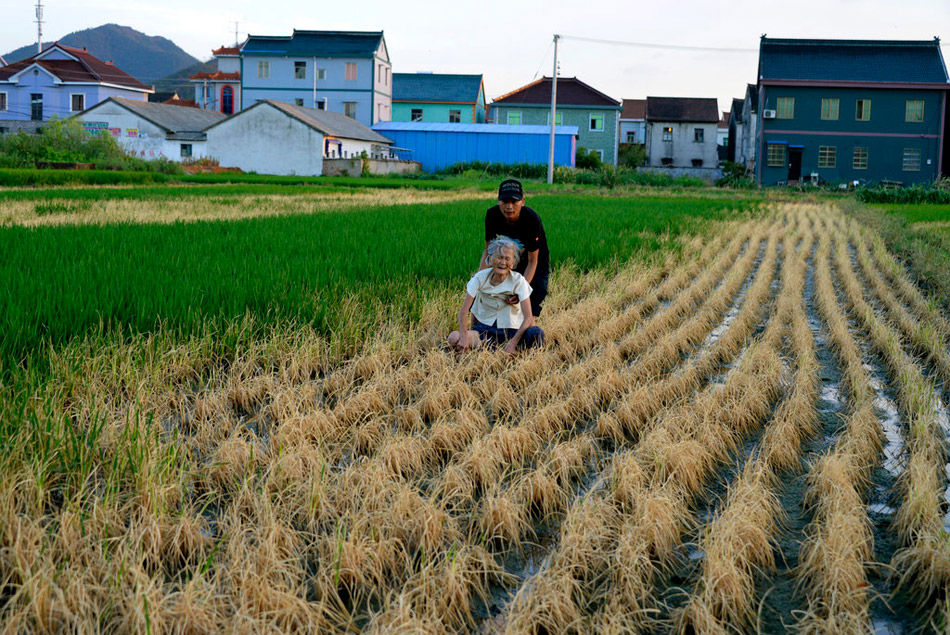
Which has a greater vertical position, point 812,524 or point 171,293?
point 171,293

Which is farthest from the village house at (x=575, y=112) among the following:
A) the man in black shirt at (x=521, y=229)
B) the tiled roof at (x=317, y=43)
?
the man in black shirt at (x=521, y=229)

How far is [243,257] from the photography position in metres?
7.03

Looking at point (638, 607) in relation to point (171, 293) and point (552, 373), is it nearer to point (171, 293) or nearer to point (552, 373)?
point (552, 373)

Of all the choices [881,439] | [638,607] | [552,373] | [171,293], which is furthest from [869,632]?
[171,293]

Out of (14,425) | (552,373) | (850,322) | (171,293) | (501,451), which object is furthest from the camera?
(850,322)

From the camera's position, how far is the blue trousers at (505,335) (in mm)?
5047

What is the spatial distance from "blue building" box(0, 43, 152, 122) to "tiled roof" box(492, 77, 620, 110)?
22277mm

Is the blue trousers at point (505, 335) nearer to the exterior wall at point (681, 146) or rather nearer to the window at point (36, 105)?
the exterior wall at point (681, 146)

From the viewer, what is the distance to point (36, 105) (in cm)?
4509

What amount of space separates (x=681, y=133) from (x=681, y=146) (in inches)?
29.8

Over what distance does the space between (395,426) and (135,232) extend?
614 cm

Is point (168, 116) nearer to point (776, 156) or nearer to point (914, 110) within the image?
point (776, 156)

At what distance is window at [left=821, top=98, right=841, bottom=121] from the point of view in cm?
3606

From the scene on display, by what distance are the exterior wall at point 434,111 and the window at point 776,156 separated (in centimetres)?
1786
